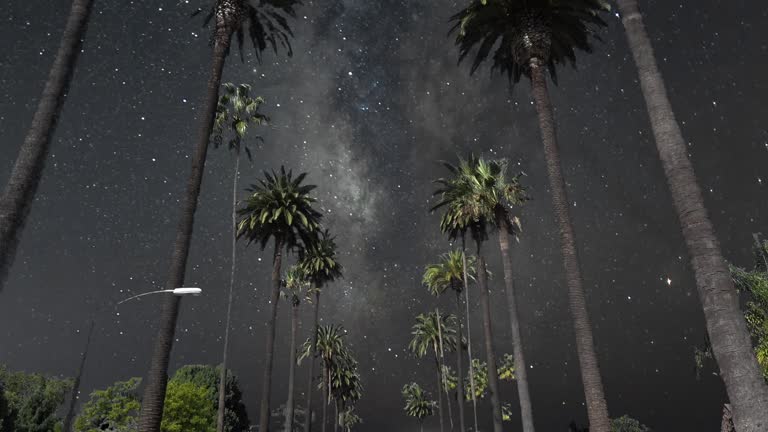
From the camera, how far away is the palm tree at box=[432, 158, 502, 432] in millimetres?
34438

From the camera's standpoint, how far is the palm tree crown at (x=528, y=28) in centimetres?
2008

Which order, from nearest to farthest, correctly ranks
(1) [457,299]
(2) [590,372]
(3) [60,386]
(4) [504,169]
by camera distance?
(2) [590,372] < (4) [504,169] < (1) [457,299] < (3) [60,386]

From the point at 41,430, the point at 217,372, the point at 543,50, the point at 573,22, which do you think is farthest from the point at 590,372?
the point at 217,372

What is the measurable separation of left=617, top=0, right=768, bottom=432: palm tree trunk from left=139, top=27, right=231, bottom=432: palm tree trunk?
1292cm

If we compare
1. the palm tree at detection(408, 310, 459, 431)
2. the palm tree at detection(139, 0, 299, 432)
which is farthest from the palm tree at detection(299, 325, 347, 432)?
the palm tree at detection(139, 0, 299, 432)

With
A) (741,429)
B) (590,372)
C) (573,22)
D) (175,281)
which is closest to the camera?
(741,429)

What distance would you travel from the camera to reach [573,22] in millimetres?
21547

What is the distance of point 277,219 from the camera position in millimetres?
38750

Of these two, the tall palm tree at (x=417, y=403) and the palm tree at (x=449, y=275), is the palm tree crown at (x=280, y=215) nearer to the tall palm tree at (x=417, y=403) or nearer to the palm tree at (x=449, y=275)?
the palm tree at (x=449, y=275)

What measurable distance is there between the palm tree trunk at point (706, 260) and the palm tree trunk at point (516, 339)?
22439 mm

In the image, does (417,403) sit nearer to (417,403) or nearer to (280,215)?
(417,403)

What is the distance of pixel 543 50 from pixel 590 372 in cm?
1246

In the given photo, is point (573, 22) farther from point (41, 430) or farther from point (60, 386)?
point (60, 386)

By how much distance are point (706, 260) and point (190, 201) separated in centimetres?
1419
